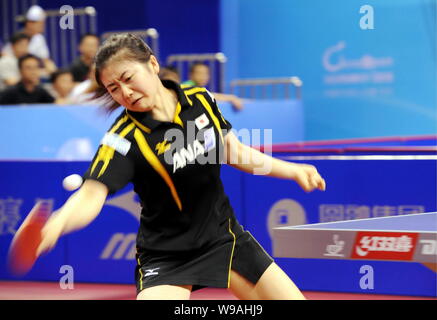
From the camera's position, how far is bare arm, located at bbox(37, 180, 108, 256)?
2.86 m

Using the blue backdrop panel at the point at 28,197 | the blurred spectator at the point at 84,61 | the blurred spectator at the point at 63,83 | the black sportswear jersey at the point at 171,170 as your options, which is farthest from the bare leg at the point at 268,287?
the blurred spectator at the point at 84,61

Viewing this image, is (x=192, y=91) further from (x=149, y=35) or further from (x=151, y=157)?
(x=149, y=35)

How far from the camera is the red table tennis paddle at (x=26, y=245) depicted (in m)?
2.73

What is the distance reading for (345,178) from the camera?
6.25m

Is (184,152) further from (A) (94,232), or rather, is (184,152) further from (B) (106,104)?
(A) (94,232)

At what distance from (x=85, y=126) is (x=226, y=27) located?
189 inches

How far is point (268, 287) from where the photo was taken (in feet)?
11.0

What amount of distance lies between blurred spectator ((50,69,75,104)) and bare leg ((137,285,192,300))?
6.58m

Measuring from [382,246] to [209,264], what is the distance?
0.66 meters

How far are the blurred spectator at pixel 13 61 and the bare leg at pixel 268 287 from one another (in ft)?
23.5

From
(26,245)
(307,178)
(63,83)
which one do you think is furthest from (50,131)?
(26,245)

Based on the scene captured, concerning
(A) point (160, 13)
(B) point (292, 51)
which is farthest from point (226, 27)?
(A) point (160, 13)

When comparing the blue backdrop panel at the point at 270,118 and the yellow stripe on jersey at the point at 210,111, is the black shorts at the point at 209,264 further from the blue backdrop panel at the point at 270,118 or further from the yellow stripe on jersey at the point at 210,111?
the blue backdrop panel at the point at 270,118

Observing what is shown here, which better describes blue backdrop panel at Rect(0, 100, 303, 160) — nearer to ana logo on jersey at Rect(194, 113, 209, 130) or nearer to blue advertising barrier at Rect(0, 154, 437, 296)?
blue advertising barrier at Rect(0, 154, 437, 296)
